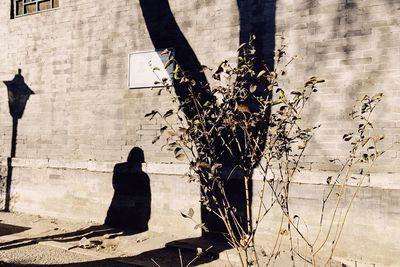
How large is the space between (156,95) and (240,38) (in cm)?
215

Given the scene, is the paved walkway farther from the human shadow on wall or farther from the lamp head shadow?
the lamp head shadow

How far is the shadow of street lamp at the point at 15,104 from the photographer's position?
32.9 ft

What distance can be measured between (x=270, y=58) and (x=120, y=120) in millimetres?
3653

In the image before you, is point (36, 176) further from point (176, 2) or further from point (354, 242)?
point (354, 242)

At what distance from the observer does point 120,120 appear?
854 cm

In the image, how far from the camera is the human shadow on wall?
7.04 metres

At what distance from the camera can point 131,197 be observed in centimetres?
830

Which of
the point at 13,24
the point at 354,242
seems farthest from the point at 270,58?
the point at 13,24

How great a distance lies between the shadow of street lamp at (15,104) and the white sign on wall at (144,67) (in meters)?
3.36

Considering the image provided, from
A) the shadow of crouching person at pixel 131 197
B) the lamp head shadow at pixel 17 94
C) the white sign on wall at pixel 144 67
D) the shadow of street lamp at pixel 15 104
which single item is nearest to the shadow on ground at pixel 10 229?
the shadow of street lamp at pixel 15 104

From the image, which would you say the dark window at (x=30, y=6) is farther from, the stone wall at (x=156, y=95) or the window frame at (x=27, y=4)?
the stone wall at (x=156, y=95)

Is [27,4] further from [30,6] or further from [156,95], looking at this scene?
[156,95]

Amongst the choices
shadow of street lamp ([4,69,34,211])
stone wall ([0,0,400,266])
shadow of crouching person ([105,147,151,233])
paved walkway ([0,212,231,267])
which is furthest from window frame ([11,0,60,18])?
paved walkway ([0,212,231,267])

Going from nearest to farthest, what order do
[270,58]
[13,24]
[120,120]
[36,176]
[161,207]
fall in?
[270,58] < [161,207] < [120,120] < [36,176] < [13,24]
